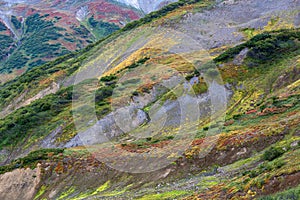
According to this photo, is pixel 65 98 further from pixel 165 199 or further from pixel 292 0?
pixel 292 0

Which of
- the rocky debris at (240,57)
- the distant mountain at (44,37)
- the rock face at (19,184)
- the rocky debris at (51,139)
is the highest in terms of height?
the distant mountain at (44,37)

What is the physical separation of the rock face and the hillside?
130 mm

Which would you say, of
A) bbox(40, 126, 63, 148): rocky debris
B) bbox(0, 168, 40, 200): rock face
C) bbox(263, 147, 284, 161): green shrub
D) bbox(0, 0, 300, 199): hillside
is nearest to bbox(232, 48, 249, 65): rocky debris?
bbox(0, 0, 300, 199): hillside

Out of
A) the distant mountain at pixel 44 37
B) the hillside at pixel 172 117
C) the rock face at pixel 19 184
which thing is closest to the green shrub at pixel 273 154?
the hillside at pixel 172 117

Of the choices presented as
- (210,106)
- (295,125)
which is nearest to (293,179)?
(295,125)

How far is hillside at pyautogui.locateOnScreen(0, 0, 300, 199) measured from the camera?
25.7m

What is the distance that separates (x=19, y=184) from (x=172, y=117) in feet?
66.5

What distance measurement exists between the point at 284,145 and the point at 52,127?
130ft

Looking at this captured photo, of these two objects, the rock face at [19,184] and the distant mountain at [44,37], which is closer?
the rock face at [19,184]

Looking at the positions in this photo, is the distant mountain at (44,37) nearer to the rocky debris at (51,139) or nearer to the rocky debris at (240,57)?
the rocky debris at (51,139)

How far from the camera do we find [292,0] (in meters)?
83.9

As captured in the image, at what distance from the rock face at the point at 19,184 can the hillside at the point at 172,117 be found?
13 cm

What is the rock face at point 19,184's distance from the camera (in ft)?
121

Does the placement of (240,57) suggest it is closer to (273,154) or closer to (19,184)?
(273,154)
